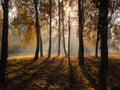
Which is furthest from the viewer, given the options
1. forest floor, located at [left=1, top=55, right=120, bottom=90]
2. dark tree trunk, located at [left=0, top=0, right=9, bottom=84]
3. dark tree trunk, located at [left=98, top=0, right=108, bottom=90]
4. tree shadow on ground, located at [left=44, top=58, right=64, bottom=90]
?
tree shadow on ground, located at [left=44, top=58, right=64, bottom=90]

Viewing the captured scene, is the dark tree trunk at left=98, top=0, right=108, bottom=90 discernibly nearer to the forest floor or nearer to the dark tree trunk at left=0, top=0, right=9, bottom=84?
the forest floor

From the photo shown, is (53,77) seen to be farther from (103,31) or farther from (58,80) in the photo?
(103,31)

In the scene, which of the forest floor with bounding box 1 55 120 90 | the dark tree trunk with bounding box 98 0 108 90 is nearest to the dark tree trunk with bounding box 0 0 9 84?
the forest floor with bounding box 1 55 120 90

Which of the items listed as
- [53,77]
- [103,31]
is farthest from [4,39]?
[103,31]

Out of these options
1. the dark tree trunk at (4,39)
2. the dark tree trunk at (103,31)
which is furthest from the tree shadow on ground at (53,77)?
the dark tree trunk at (103,31)

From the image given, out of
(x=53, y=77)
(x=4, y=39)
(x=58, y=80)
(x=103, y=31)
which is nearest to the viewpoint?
(x=103, y=31)

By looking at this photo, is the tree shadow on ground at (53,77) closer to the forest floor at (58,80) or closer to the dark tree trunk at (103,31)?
the forest floor at (58,80)

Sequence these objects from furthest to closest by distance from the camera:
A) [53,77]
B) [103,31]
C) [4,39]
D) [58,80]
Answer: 1. [53,77]
2. [58,80]
3. [4,39]
4. [103,31]

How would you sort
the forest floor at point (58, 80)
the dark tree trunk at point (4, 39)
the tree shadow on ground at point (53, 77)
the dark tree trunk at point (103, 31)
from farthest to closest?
1. the tree shadow on ground at point (53, 77)
2. the dark tree trunk at point (4, 39)
3. the forest floor at point (58, 80)
4. the dark tree trunk at point (103, 31)

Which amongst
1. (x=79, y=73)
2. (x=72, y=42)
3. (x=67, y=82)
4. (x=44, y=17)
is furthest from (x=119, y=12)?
(x=72, y=42)

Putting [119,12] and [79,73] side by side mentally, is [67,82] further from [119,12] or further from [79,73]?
[119,12]

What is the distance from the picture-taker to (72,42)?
127625 millimetres

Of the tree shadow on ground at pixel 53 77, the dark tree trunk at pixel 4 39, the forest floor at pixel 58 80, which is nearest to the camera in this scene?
the forest floor at pixel 58 80

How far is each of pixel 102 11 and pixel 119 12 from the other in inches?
1091
